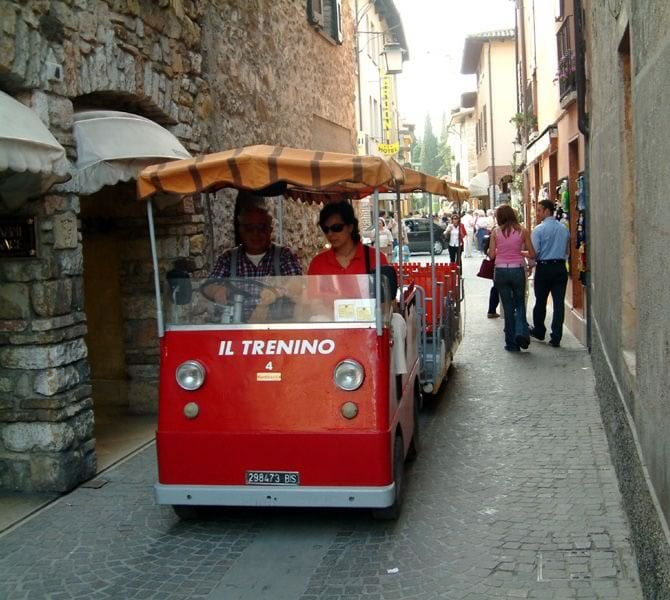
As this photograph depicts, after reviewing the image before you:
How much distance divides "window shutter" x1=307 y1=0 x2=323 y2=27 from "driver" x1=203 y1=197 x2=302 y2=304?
30.4 ft

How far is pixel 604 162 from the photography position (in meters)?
7.32

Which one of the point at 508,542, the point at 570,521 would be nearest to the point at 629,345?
the point at 570,521

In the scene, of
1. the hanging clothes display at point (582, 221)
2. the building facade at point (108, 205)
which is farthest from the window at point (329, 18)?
the hanging clothes display at point (582, 221)

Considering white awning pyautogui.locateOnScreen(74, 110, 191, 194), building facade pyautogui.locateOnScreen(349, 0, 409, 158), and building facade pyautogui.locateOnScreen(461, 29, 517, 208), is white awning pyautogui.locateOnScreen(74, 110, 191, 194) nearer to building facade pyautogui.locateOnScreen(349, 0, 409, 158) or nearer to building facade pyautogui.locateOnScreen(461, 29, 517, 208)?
building facade pyautogui.locateOnScreen(349, 0, 409, 158)

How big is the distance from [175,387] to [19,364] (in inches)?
54.4

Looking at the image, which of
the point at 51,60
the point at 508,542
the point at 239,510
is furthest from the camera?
the point at 51,60

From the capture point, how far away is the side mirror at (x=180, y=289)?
513cm

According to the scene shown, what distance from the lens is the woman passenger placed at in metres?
5.55

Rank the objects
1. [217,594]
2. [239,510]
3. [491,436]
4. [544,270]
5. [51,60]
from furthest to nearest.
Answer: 1. [544,270]
2. [491,436]
3. [51,60]
4. [239,510]
5. [217,594]

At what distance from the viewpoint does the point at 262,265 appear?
5.75 m

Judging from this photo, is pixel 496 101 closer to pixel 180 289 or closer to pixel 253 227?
pixel 253 227

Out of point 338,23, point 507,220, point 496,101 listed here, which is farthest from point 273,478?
point 496,101

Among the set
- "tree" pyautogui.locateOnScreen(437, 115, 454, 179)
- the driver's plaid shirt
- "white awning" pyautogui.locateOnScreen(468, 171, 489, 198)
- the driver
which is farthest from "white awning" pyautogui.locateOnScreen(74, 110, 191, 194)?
"tree" pyautogui.locateOnScreen(437, 115, 454, 179)

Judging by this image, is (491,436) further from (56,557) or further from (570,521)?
(56,557)
